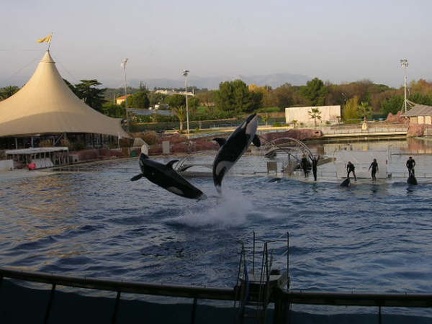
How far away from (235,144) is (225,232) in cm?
295

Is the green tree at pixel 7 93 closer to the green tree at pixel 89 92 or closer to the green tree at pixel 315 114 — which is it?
the green tree at pixel 89 92

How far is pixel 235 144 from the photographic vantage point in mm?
18266

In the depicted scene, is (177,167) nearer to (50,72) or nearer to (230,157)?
(230,157)

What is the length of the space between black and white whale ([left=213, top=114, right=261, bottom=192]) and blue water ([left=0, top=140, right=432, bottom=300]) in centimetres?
218

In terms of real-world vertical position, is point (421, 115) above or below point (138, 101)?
below

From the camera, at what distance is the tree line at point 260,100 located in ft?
270

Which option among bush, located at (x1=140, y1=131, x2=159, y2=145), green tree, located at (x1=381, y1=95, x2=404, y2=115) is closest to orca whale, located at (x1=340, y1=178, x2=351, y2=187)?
bush, located at (x1=140, y1=131, x2=159, y2=145)

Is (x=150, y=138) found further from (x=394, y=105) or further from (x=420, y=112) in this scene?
(x=394, y=105)

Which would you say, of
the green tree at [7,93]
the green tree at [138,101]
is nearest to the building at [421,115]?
the green tree at [7,93]

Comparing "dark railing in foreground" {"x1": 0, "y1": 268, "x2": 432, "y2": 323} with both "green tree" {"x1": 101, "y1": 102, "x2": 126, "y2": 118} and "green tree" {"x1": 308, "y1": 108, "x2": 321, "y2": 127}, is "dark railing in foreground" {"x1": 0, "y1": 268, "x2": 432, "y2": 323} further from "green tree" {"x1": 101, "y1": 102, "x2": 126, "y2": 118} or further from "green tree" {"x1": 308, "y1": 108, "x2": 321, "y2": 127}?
"green tree" {"x1": 101, "y1": 102, "x2": 126, "y2": 118}

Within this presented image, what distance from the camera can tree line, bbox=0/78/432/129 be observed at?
82438 mm

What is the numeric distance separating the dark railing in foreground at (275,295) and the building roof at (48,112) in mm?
41042

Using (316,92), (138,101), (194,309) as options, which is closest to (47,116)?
(194,309)

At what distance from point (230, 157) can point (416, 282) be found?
24.6 ft
